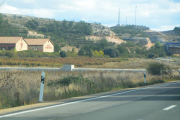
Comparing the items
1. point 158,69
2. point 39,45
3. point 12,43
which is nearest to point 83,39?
point 39,45

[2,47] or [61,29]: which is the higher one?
[61,29]

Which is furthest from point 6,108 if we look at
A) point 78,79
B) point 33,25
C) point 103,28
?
point 103,28

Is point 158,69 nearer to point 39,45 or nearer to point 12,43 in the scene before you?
point 12,43

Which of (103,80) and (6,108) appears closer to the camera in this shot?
(6,108)

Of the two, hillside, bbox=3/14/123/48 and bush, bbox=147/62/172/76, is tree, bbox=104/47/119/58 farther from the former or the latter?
bush, bbox=147/62/172/76

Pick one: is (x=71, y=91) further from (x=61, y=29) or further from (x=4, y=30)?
(x=61, y=29)

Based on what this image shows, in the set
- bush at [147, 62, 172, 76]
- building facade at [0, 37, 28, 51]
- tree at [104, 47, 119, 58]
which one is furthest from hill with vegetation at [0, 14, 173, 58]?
bush at [147, 62, 172, 76]

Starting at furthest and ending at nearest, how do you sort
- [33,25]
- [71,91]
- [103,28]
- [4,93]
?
[103,28] < [33,25] < [71,91] < [4,93]

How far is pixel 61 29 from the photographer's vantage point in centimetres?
13375

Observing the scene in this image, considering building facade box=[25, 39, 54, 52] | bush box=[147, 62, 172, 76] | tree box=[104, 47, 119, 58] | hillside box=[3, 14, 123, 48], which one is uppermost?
hillside box=[3, 14, 123, 48]

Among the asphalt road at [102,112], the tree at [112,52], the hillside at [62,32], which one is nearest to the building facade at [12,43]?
the hillside at [62,32]

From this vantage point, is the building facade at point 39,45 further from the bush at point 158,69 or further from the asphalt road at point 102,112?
the asphalt road at point 102,112

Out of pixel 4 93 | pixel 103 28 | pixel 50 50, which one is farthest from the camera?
pixel 103 28

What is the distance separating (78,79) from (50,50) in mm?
77424
